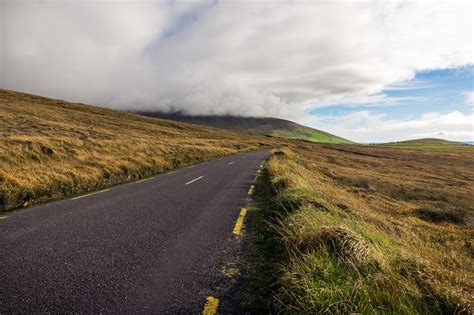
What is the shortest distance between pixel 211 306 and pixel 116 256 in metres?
2.26

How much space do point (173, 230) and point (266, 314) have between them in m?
3.37

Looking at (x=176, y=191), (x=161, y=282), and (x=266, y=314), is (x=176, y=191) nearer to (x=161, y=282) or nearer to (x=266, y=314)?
(x=161, y=282)

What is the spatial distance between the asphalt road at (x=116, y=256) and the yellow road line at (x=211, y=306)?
0.06 meters

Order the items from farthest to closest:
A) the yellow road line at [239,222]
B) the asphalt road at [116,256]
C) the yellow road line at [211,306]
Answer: the yellow road line at [239,222] → the asphalt road at [116,256] → the yellow road line at [211,306]

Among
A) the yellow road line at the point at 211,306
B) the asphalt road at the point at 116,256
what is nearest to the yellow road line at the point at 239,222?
the asphalt road at the point at 116,256

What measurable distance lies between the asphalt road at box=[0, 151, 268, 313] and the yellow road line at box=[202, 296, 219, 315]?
0.06 metres

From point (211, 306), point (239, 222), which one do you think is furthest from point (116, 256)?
point (239, 222)

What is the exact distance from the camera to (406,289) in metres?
3.31

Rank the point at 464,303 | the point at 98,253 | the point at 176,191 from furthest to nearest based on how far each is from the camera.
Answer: the point at 176,191 < the point at 98,253 < the point at 464,303

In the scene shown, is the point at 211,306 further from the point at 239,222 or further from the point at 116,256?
the point at 239,222

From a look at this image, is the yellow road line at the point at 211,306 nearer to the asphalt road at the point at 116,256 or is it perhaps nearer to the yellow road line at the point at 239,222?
the asphalt road at the point at 116,256

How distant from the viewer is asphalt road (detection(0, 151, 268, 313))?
3.44 meters

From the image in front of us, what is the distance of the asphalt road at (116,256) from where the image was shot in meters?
3.44

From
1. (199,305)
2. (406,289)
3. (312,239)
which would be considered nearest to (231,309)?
(199,305)
